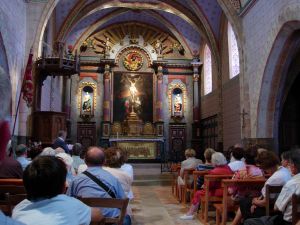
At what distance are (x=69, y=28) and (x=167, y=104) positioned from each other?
6681 millimetres

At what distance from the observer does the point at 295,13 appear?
8.01 m

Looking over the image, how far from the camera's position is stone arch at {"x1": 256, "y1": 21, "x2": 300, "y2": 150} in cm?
920

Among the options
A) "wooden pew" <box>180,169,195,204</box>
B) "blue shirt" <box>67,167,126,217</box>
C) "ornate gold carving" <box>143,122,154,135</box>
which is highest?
"ornate gold carving" <box>143,122,154,135</box>

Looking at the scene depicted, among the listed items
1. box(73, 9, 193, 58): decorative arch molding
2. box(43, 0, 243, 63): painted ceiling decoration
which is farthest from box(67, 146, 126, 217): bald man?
box(73, 9, 193, 58): decorative arch molding

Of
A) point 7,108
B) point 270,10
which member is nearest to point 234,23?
point 270,10

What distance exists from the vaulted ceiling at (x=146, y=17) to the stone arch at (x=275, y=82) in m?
6.09

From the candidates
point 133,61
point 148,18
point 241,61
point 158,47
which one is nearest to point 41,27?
point 241,61

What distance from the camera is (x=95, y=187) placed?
8.91ft

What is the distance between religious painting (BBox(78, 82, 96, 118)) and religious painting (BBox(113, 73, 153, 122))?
1.21 m

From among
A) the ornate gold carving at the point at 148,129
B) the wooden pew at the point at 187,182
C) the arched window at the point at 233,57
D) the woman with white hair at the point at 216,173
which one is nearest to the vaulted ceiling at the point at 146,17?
the arched window at the point at 233,57

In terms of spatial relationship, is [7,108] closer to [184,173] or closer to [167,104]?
[184,173]

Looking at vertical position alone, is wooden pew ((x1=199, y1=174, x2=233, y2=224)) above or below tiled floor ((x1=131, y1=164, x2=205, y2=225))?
above

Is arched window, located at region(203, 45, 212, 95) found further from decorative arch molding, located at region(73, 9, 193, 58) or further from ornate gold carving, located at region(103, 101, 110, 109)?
ornate gold carving, located at region(103, 101, 110, 109)

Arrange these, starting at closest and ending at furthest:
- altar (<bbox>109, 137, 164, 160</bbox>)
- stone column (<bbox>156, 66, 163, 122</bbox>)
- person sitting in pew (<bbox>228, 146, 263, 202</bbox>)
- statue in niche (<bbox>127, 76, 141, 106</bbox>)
Answer: person sitting in pew (<bbox>228, 146, 263, 202</bbox>) → altar (<bbox>109, 137, 164, 160</bbox>) → stone column (<bbox>156, 66, 163, 122</bbox>) → statue in niche (<bbox>127, 76, 141, 106</bbox>)
